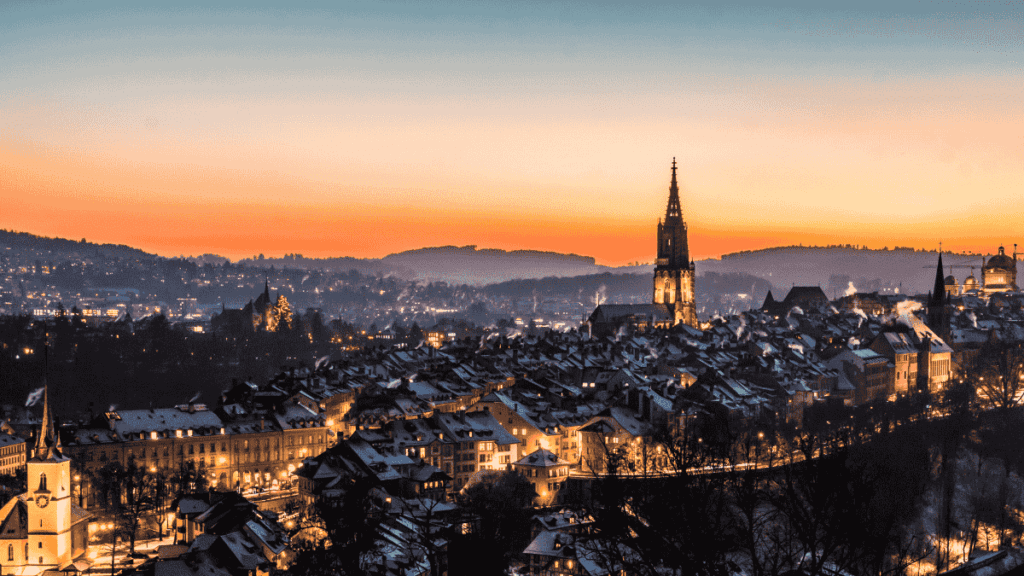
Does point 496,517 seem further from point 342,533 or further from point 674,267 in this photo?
point 674,267

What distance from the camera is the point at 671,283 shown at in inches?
4902

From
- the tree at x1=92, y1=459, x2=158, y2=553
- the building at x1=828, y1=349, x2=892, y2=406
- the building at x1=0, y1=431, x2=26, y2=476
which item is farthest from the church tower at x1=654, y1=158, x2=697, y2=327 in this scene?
the tree at x1=92, y1=459, x2=158, y2=553

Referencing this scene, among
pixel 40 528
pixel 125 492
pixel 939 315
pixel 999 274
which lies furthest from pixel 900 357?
pixel 999 274

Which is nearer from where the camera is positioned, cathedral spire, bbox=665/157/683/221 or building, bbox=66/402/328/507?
building, bbox=66/402/328/507

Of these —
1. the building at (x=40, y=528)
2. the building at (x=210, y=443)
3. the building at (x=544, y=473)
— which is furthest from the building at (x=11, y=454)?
the building at (x=544, y=473)

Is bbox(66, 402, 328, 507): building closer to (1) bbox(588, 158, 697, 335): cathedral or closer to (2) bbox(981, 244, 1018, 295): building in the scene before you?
(1) bbox(588, 158, 697, 335): cathedral

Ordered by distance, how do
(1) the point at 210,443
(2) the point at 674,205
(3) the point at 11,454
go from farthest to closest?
(2) the point at 674,205 < (3) the point at 11,454 < (1) the point at 210,443

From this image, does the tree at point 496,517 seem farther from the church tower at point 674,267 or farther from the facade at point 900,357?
the church tower at point 674,267

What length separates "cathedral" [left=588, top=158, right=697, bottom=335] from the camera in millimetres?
119750

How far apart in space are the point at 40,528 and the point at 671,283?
92374mm

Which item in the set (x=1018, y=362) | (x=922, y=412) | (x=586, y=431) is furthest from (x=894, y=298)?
(x=586, y=431)

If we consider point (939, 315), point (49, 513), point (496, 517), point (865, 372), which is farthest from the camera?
point (939, 315)

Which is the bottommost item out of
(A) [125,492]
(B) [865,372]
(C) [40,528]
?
(A) [125,492]

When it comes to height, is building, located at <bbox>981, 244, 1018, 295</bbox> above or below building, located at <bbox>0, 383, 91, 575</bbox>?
above
